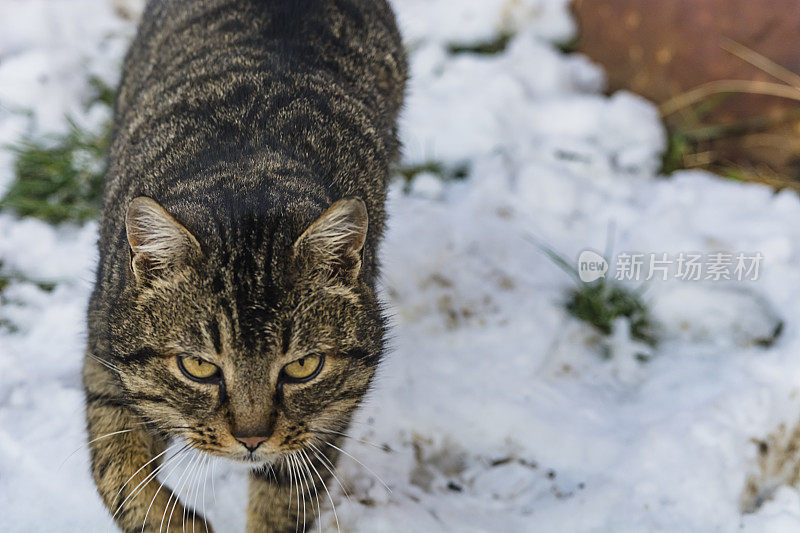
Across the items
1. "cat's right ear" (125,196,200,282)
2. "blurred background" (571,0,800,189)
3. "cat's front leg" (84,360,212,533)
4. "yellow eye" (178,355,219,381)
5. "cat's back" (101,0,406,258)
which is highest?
"blurred background" (571,0,800,189)

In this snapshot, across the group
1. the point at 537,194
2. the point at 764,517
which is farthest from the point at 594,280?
the point at 764,517

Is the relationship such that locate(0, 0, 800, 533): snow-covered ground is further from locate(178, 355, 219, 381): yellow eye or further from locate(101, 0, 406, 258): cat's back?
locate(178, 355, 219, 381): yellow eye

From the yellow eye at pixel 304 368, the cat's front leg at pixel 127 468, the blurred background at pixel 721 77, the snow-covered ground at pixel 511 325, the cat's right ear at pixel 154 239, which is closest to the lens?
the cat's right ear at pixel 154 239

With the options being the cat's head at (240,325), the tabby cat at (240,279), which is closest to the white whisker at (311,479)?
the tabby cat at (240,279)

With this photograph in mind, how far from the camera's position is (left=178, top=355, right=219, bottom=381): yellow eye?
6.17ft

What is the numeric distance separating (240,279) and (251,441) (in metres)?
→ 0.38

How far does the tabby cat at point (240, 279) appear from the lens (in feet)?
6.11

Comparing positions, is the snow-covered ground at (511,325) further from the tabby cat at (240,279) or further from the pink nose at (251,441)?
the pink nose at (251,441)

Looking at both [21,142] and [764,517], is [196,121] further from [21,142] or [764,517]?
[764,517]

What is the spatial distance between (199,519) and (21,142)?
222 centimetres

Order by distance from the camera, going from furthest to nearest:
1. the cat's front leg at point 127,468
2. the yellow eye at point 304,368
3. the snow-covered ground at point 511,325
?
1. the snow-covered ground at point 511,325
2. the cat's front leg at point 127,468
3. the yellow eye at point 304,368

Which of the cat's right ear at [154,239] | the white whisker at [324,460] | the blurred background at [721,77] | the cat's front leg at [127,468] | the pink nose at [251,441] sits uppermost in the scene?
the blurred background at [721,77]

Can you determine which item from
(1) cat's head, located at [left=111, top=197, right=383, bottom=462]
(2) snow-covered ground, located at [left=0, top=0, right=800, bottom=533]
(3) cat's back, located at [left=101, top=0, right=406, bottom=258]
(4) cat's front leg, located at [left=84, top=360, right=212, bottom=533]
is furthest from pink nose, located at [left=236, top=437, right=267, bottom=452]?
(2) snow-covered ground, located at [left=0, top=0, right=800, bottom=533]

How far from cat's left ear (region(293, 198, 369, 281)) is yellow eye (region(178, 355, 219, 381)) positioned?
316mm
